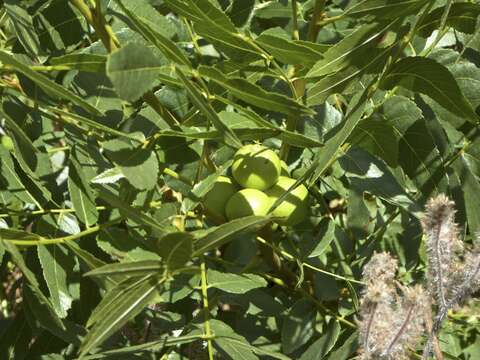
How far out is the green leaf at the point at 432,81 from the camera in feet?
3.75

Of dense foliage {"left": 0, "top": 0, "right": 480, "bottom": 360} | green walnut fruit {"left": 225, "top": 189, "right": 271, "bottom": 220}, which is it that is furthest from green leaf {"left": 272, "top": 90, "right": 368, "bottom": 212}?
green walnut fruit {"left": 225, "top": 189, "right": 271, "bottom": 220}

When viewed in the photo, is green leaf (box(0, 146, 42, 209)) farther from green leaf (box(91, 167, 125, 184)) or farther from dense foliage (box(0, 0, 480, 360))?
green leaf (box(91, 167, 125, 184))

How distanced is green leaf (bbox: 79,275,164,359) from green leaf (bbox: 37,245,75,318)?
0.91 ft

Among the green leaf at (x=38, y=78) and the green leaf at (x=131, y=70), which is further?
the green leaf at (x=38, y=78)

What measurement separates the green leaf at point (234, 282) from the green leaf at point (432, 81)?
384 mm

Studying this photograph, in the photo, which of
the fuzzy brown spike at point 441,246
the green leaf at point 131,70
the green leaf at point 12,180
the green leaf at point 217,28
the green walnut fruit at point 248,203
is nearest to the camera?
the green leaf at point 131,70

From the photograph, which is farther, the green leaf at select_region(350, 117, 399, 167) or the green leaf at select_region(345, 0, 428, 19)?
the green leaf at select_region(350, 117, 399, 167)

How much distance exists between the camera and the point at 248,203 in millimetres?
1234

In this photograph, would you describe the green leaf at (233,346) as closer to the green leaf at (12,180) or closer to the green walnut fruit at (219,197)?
the green walnut fruit at (219,197)

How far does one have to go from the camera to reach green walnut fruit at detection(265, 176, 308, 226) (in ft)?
4.16

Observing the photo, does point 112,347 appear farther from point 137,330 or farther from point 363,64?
point 363,64

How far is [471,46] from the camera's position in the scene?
1401 mm

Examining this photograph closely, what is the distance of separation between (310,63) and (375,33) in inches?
4.6

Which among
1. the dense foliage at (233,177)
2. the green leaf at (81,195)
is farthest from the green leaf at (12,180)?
the green leaf at (81,195)
